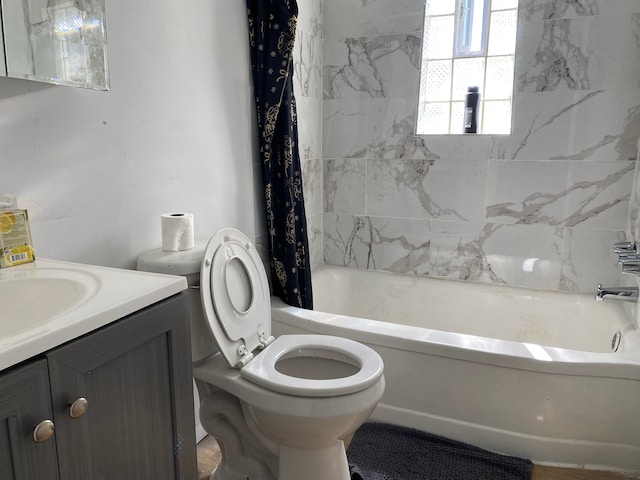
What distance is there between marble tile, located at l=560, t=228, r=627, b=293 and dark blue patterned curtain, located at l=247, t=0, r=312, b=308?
1.29 meters

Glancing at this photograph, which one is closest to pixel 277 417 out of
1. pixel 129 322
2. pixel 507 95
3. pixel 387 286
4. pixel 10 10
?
pixel 129 322

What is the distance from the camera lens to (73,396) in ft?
2.70

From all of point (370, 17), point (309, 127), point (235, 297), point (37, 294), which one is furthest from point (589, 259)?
point (37, 294)

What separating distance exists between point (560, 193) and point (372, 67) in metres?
1.16

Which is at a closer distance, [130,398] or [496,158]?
[130,398]

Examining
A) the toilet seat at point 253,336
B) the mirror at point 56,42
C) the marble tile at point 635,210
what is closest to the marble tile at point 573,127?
the marble tile at point 635,210

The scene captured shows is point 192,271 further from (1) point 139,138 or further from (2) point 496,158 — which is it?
(2) point 496,158

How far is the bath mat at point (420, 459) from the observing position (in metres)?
1.79

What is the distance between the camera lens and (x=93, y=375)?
0.87m

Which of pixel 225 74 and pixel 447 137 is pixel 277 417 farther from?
pixel 447 137

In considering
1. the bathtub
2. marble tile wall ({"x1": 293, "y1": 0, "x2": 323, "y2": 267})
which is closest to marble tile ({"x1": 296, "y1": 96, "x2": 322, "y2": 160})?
marble tile wall ({"x1": 293, "y1": 0, "x2": 323, "y2": 267})

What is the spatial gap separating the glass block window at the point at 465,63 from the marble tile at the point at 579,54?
0.13 m

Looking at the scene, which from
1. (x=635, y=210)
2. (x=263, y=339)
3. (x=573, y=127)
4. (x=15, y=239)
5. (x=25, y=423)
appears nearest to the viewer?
(x=25, y=423)

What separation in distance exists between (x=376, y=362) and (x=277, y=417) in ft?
1.18
